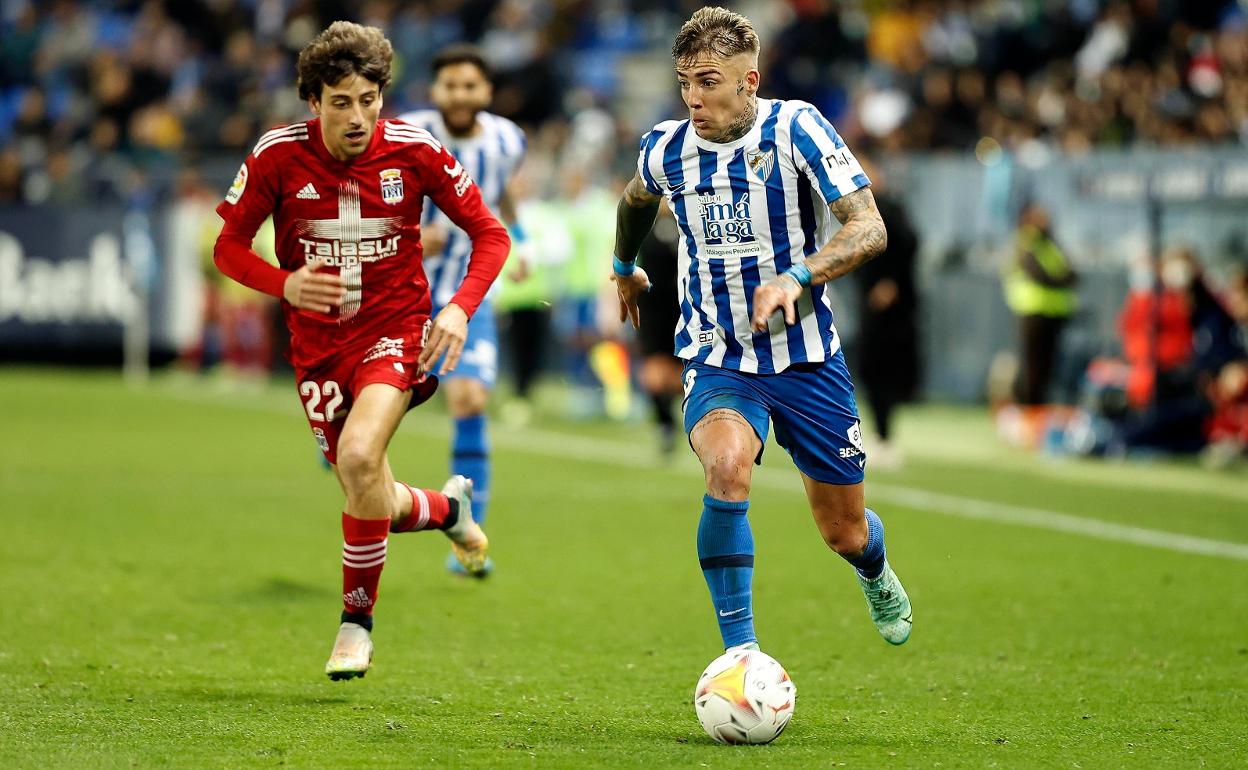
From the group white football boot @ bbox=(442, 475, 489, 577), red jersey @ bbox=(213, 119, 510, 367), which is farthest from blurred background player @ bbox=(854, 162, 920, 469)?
red jersey @ bbox=(213, 119, 510, 367)

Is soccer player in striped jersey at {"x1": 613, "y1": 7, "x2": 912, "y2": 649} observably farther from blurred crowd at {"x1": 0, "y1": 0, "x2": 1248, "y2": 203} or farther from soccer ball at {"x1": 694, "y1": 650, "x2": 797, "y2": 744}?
blurred crowd at {"x1": 0, "y1": 0, "x2": 1248, "y2": 203}

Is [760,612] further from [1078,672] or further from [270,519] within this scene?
[270,519]

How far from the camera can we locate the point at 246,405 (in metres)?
19.8

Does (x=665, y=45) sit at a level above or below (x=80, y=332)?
above

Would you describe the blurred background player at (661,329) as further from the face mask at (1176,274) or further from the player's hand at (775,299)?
the player's hand at (775,299)

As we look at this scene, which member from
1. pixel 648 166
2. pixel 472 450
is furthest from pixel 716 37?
pixel 472 450

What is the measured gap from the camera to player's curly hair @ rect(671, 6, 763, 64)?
5.77 m

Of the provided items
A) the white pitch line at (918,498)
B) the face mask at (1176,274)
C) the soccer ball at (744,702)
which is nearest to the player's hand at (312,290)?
the soccer ball at (744,702)

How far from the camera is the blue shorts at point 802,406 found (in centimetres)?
591

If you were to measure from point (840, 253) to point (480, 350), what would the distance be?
141 inches

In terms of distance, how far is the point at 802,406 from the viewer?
596 centimetres

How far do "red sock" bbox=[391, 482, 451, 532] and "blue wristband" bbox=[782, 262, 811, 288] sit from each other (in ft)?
5.93

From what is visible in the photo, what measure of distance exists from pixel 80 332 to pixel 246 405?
16.7 feet

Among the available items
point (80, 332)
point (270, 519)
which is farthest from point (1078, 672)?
point (80, 332)
